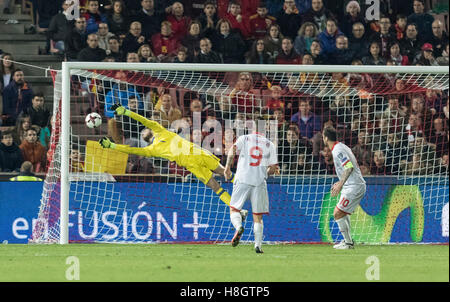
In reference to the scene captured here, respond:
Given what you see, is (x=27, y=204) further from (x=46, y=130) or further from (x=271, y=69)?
(x=271, y=69)

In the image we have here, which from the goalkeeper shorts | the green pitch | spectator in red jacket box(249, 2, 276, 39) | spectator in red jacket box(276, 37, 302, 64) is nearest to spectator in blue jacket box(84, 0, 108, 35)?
spectator in red jacket box(249, 2, 276, 39)

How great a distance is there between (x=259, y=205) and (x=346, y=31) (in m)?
6.99

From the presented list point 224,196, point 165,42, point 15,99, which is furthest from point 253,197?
point 165,42

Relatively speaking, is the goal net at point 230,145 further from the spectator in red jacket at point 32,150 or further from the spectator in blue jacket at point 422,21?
the spectator in blue jacket at point 422,21

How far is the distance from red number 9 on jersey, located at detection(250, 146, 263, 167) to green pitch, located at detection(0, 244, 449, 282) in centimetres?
109

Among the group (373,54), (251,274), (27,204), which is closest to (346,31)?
(373,54)

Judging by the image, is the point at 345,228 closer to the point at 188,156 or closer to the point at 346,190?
the point at 346,190

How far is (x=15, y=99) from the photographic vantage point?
51.0ft

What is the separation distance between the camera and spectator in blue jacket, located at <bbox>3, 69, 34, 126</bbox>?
15.5 meters

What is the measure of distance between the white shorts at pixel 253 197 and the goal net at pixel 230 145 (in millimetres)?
2029

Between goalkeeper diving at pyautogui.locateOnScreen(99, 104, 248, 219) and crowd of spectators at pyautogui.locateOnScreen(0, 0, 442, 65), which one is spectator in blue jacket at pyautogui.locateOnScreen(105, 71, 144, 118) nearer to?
crowd of spectators at pyautogui.locateOnScreen(0, 0, 442, 65)

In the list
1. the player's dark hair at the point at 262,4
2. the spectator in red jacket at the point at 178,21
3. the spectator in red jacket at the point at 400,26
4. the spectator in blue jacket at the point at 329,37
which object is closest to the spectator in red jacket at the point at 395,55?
the spectator in red jacket at the point at 400,26

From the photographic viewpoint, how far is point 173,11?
17406 mm

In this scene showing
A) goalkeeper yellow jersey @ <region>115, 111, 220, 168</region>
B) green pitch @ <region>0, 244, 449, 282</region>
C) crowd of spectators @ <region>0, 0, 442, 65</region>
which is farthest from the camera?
crowd of spectators @ <region>0, 0, 442, 65</region>
